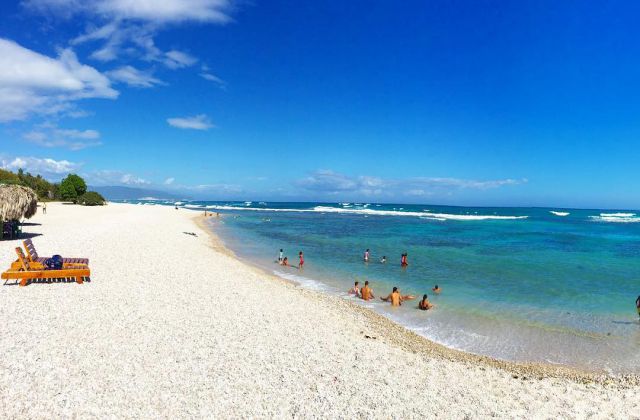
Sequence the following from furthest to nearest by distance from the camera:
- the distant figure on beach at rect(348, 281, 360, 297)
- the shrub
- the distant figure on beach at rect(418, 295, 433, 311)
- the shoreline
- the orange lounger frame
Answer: the shrub → the distant figure on beach at rect(348, 281, 360, 297) → the distant figure on beach at rect(418, 295, 433, 311) → the orange lounger frame → the shoreline

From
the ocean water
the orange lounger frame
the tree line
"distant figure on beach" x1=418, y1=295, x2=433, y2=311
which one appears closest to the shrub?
the tree line

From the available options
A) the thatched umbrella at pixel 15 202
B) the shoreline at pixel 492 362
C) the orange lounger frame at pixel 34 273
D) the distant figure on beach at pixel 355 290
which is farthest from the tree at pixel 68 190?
the shoreline at pixel 492 362

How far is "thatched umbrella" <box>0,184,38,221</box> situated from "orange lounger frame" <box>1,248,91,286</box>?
10632 mm

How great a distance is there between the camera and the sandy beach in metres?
6.10

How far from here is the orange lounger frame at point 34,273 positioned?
11602 millimetres

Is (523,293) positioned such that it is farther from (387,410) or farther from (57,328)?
(57,328)

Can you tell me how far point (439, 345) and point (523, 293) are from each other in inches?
312

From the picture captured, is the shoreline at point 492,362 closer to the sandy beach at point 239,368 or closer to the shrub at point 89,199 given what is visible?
the sandy beach at point 239,368

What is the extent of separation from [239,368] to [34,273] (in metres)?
8.74

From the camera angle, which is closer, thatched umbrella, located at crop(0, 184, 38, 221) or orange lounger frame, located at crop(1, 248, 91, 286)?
orange lounger frame, located at crop(1, 248, 91, 286)

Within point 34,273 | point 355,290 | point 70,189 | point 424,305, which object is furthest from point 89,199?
point 424,305

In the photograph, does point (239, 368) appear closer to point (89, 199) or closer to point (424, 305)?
point (424, 305)

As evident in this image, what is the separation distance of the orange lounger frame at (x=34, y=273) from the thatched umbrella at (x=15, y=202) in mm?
10632

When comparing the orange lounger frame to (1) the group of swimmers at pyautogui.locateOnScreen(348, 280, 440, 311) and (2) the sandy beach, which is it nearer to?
(2) the sandy beach
